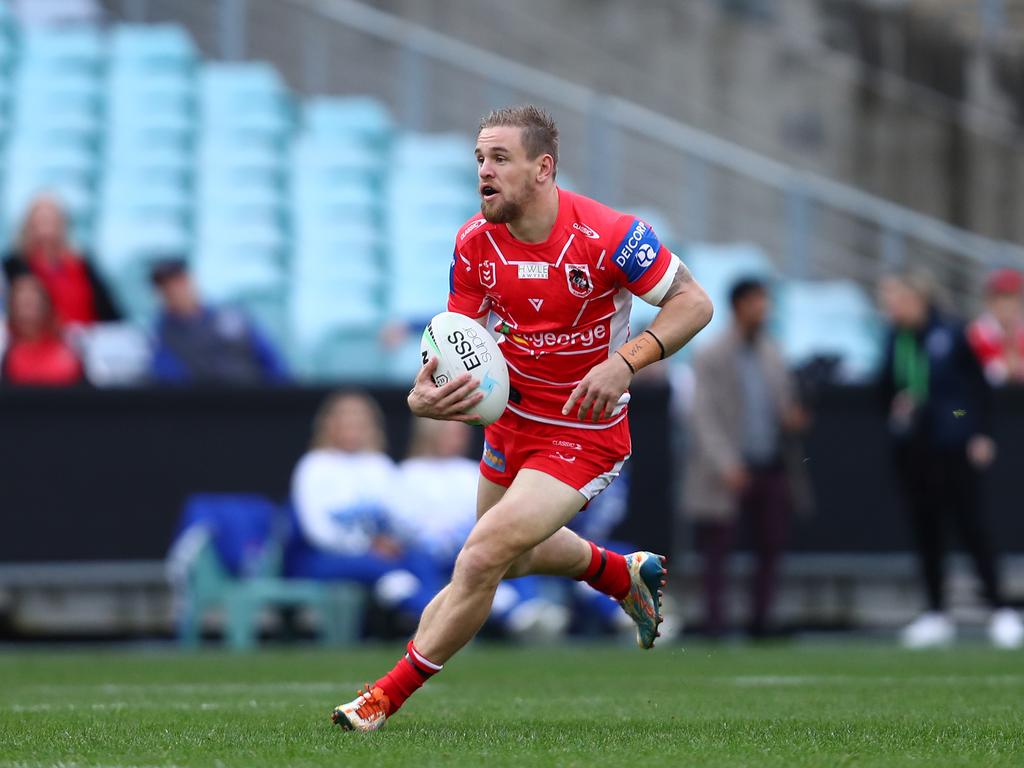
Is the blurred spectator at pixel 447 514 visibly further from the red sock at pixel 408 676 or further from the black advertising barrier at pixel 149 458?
the red sock at pixel 408 676

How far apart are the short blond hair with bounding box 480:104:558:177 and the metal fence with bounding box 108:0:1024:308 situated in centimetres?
1021

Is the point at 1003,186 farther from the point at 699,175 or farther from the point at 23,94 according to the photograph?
the point at 23,94

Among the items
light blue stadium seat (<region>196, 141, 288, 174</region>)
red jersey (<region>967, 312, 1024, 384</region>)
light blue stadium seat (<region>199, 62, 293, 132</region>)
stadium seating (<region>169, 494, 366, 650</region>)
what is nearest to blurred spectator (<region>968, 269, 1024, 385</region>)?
red jersey (<region>967, 312, 1024, 384</region>)

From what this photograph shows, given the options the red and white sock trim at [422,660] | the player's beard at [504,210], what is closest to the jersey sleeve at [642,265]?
the player's beard at [504,210]

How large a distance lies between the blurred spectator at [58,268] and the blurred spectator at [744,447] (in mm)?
4337

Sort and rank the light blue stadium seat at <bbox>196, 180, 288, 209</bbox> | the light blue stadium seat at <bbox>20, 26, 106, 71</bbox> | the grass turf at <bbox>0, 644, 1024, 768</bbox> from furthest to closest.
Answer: the light blue stadium seat at <bbox>20, 26, 106, 71</bbox> → the light blue stadium seat at <bbox>196, 180, 288, 209</bbox> → the grass turf at <bbox>0, 644, 1024, 768</bbox>

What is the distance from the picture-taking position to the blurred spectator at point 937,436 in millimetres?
12875

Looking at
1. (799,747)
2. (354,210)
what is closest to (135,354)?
(354,210)

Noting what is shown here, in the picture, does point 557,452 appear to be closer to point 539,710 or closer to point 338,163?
point 539,710

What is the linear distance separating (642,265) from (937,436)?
679 cm

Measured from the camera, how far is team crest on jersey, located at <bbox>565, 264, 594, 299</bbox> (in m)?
6.67

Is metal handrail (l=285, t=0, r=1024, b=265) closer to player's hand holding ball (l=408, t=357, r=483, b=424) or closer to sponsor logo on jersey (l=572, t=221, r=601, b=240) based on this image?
sponsor logo on jersey (l=572, t=221, r=601, b=240)

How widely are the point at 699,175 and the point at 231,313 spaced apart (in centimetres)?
511

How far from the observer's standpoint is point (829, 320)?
16828 millimetres
